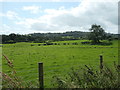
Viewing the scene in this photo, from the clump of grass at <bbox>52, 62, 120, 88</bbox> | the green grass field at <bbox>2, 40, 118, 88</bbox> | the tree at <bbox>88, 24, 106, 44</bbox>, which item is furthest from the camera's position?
the tree at <bbox>88, 24, 106, 44</bbox>

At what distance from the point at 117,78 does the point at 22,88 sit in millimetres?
3041

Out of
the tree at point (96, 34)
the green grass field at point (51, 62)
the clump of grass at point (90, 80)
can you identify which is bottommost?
the green grass field at point (51, 62)

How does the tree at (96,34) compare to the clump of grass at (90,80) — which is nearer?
the clump of grass at (90,80)

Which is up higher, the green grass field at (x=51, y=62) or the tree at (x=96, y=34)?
the tree at (x=96, y=34)

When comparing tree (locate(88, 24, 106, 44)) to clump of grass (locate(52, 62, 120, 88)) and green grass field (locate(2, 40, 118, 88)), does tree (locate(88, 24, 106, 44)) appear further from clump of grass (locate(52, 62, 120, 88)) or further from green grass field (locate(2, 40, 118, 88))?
clump of grass (locate(52, 62, 120, 88))

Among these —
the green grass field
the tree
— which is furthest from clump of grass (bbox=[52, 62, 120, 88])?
the tree

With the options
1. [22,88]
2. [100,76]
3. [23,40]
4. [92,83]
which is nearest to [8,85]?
[22,88]

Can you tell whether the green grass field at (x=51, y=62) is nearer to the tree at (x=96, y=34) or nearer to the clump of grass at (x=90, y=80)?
the clump of grass at (x=90, y=80)

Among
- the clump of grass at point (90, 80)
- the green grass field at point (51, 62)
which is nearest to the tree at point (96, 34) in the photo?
Answer: the green grass field at point (51, 62)

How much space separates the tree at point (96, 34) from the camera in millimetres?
69750

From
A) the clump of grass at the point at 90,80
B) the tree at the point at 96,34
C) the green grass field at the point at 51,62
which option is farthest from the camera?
the tree at the point at 96,34

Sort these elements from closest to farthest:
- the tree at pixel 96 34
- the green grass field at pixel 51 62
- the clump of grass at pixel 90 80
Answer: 1. the clump of grass at pixel 90 80
2. the green grass field at pixel 51 62
3. the tree at pixel 96 34

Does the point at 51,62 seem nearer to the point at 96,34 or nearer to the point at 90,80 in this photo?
the point at 90,80

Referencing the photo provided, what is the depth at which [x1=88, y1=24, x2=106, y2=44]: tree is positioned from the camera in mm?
69750
